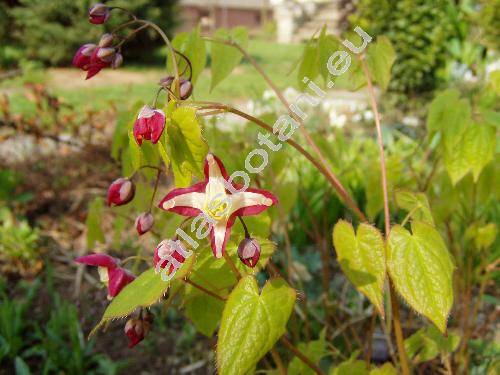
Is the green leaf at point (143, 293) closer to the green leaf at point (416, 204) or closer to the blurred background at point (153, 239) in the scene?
the blurred background at point (153, 239)

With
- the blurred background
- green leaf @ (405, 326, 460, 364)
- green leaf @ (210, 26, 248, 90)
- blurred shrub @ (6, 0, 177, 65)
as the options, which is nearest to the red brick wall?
blurred shrub @ (6, 0, 177, 65)

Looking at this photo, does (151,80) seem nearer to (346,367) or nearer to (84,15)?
(84,15)

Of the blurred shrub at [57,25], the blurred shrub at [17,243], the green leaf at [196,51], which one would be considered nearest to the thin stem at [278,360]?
the green leaf at [196,51]

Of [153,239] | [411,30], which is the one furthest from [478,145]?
[411,30]

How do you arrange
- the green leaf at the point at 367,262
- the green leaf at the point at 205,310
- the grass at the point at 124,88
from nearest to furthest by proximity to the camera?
the green leaf at the point at 367,262, the green leaf at the point at 205,310, the grass at the point at 124,88

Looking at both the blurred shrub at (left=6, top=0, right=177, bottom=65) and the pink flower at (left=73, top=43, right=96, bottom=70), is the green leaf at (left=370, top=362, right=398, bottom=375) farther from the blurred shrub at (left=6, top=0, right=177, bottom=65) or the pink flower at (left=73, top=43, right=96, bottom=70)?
the blurred shrub at (left=6, top=0, right=177, bottom=65)

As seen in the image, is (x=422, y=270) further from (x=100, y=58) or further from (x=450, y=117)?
(x=100, y=58)
